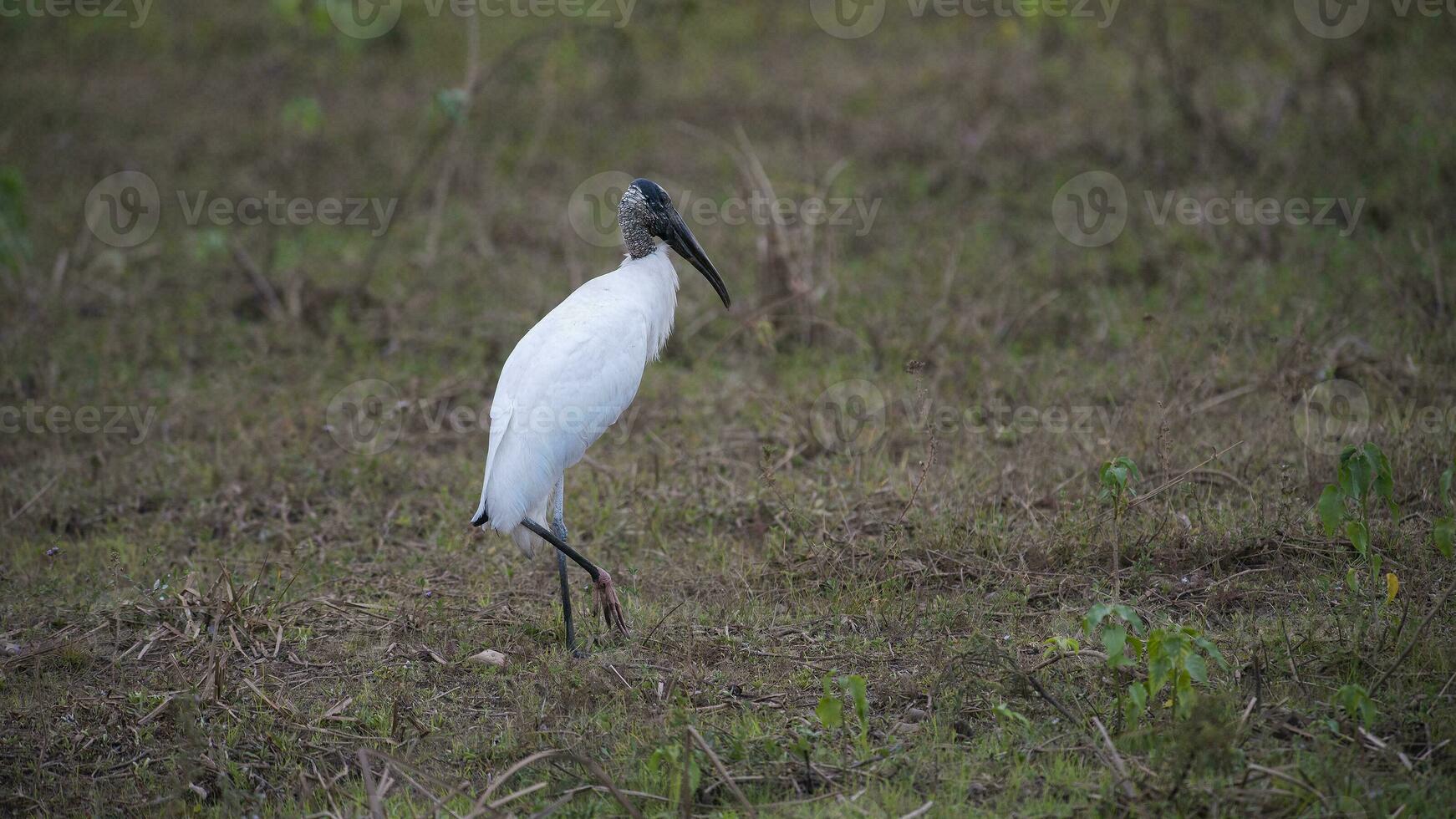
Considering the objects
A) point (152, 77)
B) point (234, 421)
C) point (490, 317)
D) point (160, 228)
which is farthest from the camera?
point (152, 77)

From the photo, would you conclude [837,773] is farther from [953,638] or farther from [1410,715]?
[1410,715]

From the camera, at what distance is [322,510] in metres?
5.78

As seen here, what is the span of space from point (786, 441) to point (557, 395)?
162 centimetres

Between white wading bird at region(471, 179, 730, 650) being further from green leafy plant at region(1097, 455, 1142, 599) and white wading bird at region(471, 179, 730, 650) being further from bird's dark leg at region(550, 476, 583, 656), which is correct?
green leafy plant at region(1097, 455, 1142, 599)

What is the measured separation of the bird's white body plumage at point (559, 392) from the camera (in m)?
4.51

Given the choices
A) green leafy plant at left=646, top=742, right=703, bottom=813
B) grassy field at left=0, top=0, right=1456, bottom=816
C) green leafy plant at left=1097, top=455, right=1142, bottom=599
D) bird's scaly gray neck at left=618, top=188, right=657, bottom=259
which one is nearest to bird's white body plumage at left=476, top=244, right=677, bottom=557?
bird's scaly gray neck at left=618, top=188, right=657, bottom=259

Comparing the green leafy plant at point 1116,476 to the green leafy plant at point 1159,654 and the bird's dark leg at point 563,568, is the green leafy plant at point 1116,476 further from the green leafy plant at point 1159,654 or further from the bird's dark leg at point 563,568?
the bird's dark leg at point 563,568

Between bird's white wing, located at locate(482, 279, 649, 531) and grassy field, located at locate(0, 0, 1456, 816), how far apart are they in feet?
1.87

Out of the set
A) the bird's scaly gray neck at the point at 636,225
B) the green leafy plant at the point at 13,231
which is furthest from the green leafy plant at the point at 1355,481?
the green leafy plant at the point at 13,231

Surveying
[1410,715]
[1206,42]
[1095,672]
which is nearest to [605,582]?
[1095,672]

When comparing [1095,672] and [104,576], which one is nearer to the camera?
[1095,672]

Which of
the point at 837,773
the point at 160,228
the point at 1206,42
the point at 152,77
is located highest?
the point at 152,77

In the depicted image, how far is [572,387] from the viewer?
15.4 ft

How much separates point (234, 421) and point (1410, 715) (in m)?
5.43
